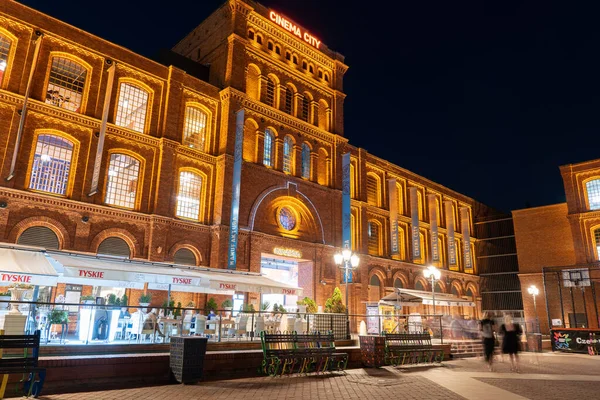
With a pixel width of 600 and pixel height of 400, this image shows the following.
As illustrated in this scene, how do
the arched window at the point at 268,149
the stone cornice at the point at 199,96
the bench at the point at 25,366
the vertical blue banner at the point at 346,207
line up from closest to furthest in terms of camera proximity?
the bench at the point at 25,366, the stone cornice at the point at 199,96, the arched window at the point at 268,149, the vertical blue banner at the point at 346,207

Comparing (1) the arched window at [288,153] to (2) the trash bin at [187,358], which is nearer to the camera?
(2) the trash bin at [187,358]

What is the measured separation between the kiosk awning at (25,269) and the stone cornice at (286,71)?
58.4 feet

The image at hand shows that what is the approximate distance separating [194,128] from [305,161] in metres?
7.99

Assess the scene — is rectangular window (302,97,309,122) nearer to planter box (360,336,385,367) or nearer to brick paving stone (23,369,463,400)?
planter box (360,336,385,367)

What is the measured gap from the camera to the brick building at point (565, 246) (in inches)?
1435

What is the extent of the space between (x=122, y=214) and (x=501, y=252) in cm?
3762

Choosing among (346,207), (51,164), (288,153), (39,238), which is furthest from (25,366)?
(346,207)

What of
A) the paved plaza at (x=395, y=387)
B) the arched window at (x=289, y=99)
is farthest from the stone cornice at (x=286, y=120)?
the paved plaza at (x=395, y=387)

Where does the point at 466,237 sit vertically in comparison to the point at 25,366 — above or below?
A: above

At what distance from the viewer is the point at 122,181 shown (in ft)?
71.9

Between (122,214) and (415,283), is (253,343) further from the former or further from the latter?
(415,283)

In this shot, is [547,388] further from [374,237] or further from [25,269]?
[374,237]

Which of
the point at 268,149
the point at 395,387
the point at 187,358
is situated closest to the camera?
the point at 187,358

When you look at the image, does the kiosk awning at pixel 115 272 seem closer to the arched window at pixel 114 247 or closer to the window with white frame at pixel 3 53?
the arched window at pixel 114 247
